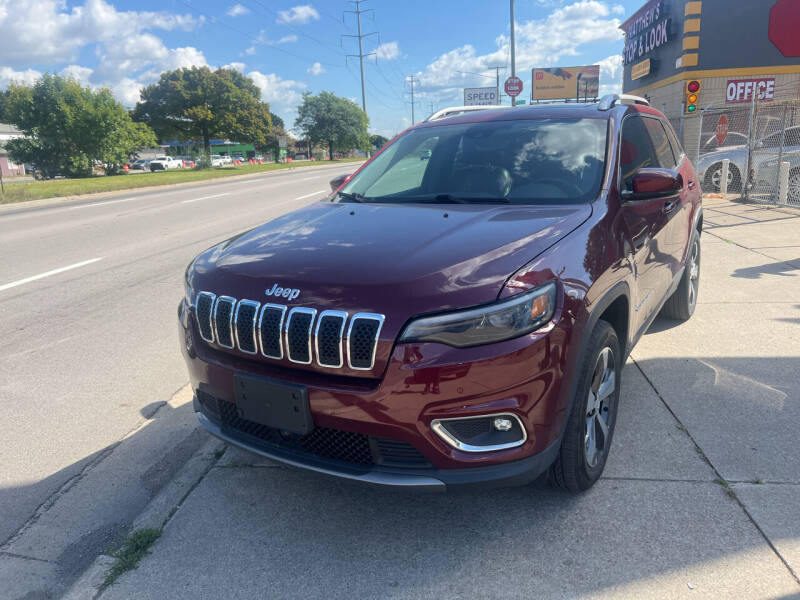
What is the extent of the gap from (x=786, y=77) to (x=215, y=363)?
24.4 meters

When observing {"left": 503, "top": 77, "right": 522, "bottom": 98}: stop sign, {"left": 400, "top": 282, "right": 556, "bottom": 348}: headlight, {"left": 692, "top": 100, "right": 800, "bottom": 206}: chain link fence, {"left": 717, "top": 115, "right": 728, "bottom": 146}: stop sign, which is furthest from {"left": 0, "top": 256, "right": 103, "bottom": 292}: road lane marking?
{"left": 503, "top": 77, "right": 522, "bottom": 98}: stop sign

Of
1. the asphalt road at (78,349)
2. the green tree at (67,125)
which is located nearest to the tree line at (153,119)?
the green tree at (67,125)

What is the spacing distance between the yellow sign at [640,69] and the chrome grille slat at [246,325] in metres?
26.1

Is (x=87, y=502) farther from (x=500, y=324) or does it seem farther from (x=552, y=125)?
(x=552, y=125)

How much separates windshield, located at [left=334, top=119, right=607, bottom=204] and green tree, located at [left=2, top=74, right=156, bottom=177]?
147ft

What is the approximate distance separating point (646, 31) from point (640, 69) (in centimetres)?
149

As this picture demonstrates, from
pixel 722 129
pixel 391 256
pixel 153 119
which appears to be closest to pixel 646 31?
pixel 722 129

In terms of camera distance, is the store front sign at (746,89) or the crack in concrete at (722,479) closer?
the crack in concrete at (722,479)

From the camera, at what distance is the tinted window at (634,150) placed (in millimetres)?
3307

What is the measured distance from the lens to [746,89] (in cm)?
2081

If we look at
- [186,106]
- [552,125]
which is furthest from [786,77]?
[186,106]

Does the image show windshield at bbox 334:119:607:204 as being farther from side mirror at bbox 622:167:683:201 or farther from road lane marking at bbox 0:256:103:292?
road lane marking at bbox 0:256:103:292

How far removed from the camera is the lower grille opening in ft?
7.21

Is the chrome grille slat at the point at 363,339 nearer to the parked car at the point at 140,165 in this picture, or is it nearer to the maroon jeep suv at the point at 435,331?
the maroon jeep suv at the point at 435,331
